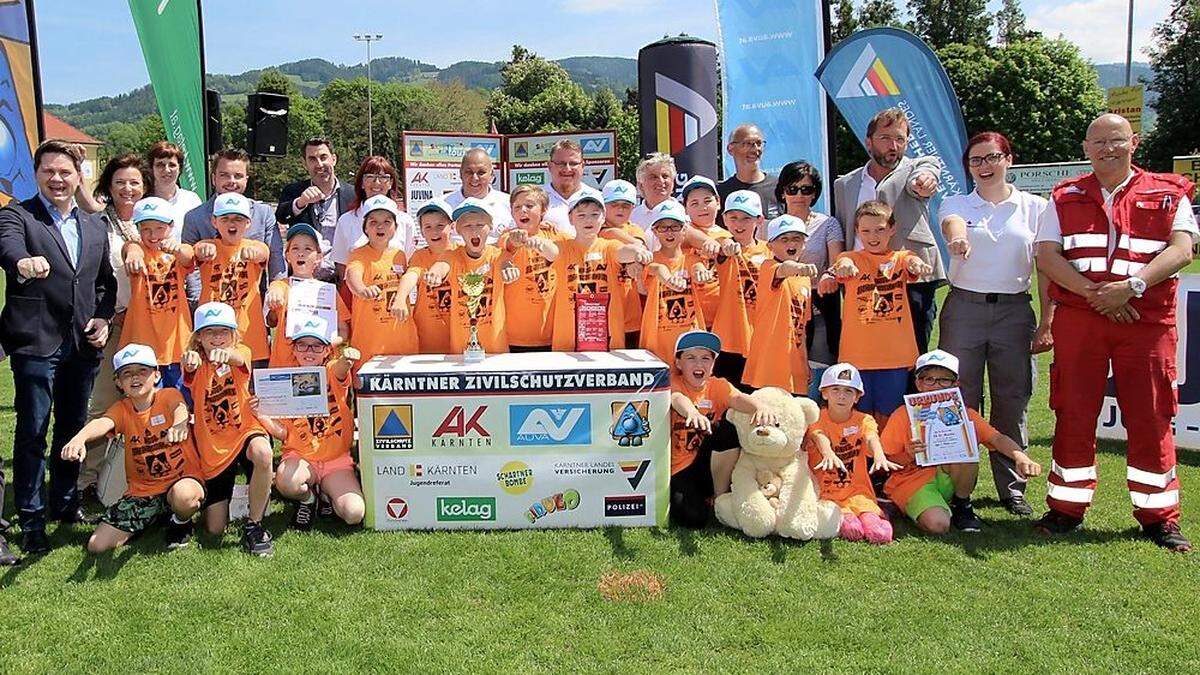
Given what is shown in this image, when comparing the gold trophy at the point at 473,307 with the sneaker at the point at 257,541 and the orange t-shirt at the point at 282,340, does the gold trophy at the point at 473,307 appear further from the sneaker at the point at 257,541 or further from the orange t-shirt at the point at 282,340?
the sneaker at the point at 257,541

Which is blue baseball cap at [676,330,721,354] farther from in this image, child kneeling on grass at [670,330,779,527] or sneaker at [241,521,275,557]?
sneaker at [241,521,275,557]

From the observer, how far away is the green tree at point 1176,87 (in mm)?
37219

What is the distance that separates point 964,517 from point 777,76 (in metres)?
5.34

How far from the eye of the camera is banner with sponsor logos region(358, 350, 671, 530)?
15.4ft

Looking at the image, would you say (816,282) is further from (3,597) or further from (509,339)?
(3,597)

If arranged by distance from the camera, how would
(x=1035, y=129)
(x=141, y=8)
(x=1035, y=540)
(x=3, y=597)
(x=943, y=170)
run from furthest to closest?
(x=1035, y=129), (x=141, y=8), (x=943, y=170), (x=1035, y=540), (x=3, y=597)

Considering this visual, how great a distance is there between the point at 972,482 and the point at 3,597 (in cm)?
504

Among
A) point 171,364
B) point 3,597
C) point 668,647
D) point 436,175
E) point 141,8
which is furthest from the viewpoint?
point 436,175

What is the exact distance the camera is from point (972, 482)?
491cm

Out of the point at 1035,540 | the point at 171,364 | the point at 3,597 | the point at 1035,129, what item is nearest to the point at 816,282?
the point at 1035,540

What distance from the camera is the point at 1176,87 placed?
1526 inches

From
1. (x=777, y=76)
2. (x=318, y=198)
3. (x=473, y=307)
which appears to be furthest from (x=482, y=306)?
(x=777, y=76)

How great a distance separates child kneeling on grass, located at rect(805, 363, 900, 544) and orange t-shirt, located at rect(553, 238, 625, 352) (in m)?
1.42

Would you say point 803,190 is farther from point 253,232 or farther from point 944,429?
point 253,232
